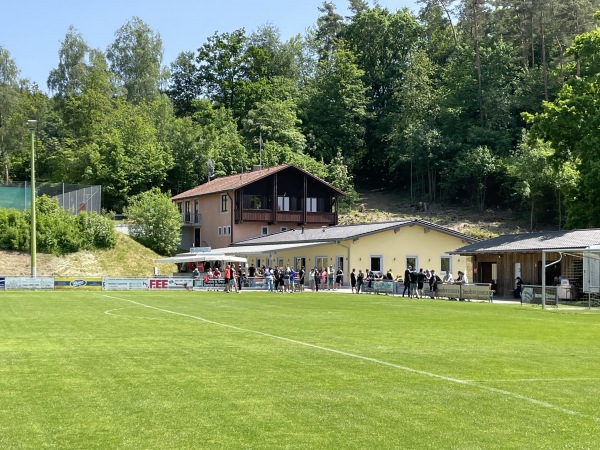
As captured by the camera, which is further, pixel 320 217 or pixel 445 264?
pixel 320 217

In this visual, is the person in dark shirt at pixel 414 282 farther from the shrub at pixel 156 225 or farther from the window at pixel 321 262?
the shrub at pixel 156 225

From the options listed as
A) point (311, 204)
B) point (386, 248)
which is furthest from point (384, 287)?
point (311, 204)

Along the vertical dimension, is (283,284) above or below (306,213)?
below

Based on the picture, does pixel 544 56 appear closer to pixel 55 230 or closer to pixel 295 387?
pixel 55 230

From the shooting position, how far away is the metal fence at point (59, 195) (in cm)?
6644

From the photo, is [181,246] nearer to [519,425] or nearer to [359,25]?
[359,25]

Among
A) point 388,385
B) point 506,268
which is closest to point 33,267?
point 506,268

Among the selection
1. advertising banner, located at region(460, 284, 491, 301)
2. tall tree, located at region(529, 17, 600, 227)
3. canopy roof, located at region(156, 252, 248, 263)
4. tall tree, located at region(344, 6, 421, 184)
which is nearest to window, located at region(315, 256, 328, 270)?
canopy roof, located at region(156, 252, 248, 263)

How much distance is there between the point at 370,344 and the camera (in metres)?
18.1

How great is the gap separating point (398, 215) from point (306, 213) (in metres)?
15.5

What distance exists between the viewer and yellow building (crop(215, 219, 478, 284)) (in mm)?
58406

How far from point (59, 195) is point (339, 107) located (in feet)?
141

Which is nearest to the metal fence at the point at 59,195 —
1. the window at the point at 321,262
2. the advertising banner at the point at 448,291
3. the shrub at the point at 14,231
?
the shrub at the point at 14,231

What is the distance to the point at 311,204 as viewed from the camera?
7912cm
